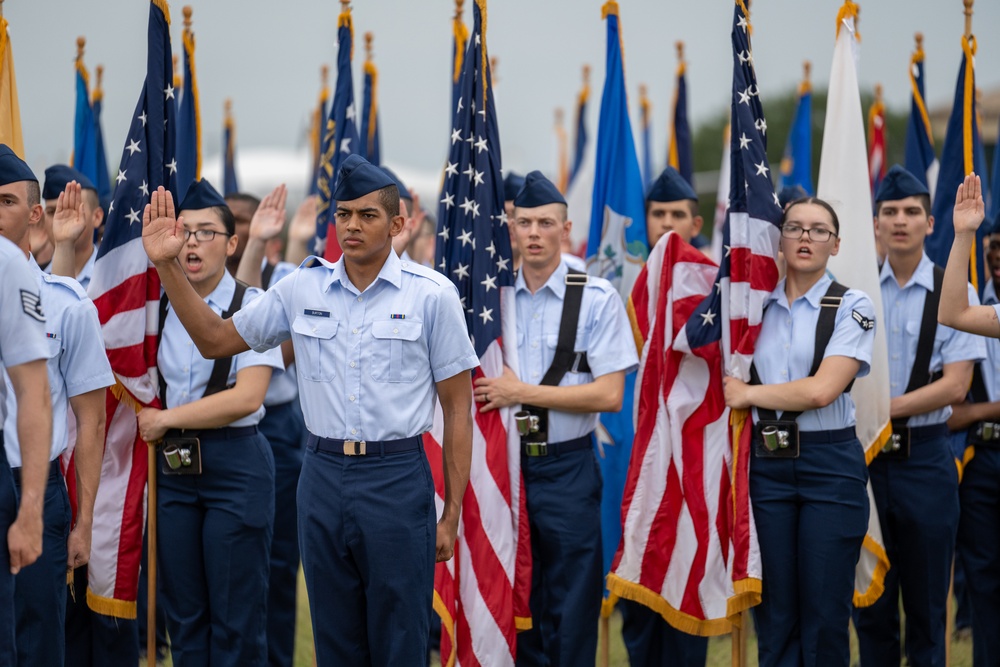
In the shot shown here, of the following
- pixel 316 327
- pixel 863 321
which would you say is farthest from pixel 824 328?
pixel 316 327

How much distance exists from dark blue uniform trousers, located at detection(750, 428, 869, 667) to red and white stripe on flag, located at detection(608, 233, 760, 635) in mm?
370

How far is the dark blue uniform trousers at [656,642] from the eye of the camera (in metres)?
5.89

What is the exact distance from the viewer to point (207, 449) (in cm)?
528

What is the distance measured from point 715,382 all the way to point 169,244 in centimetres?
286

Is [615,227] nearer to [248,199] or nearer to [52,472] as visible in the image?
[248,199]

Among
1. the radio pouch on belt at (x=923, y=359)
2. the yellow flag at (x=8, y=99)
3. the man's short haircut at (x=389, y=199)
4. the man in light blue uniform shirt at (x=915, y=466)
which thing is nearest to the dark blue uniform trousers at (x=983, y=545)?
the man in light blue uniform shirt at (x=915, y=466)

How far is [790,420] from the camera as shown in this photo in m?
5.17

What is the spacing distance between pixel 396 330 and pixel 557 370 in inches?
60.8

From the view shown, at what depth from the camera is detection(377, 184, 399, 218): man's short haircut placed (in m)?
4.39

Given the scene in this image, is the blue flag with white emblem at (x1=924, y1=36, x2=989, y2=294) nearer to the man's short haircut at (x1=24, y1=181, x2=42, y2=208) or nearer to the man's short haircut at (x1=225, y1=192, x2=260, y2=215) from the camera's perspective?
the man's short haircut at (x1=225, y1=192, x2=260, y2=215)

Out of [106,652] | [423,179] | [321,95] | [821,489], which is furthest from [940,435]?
[423,179]

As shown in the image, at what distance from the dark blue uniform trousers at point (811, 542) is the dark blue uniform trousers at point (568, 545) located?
843 millimetres

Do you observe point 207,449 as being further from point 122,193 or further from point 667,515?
point 667,515

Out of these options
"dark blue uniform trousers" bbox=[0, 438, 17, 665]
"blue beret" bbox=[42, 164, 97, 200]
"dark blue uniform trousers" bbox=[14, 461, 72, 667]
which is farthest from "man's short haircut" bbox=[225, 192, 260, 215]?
"dark blue uniform trousers" bbox=[0, 438, 17, 665]
